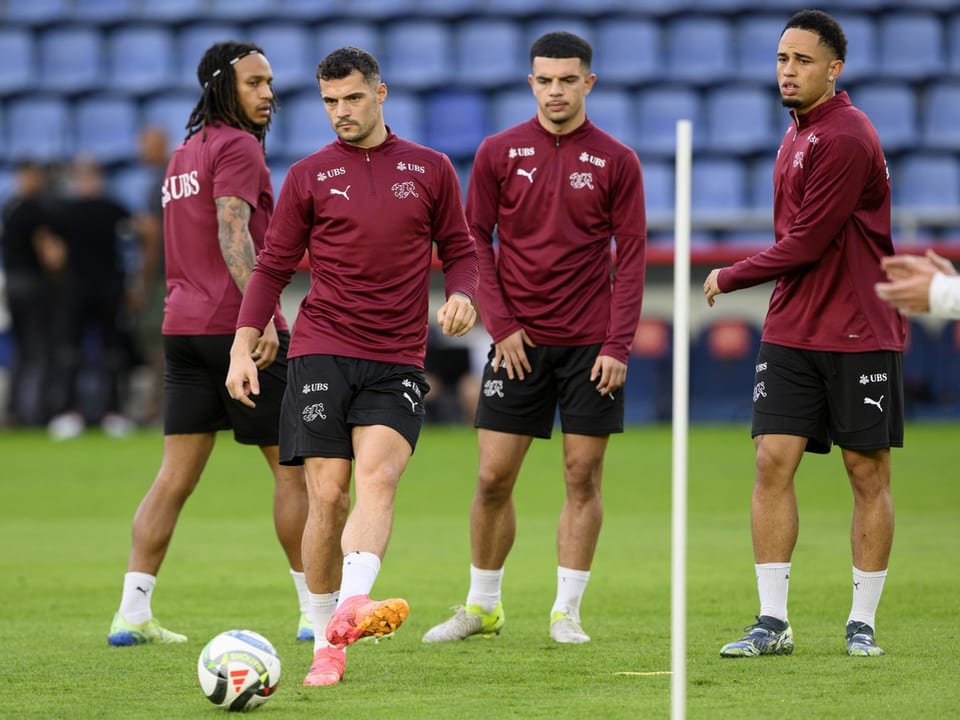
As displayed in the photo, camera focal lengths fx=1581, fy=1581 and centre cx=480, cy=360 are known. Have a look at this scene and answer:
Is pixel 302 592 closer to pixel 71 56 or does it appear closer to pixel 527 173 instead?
pixel 527 173

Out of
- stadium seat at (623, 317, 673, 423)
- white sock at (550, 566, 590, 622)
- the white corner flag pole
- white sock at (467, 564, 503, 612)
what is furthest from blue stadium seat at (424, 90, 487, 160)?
the white corner flag pole

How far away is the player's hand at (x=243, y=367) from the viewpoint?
228 inches

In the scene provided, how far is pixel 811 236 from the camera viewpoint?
6031 mm

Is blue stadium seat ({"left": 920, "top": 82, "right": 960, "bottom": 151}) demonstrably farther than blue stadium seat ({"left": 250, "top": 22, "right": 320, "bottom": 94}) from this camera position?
No

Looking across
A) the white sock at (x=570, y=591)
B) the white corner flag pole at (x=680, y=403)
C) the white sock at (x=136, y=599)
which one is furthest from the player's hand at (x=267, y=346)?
the white corner flag pole at (x=680, y=403)

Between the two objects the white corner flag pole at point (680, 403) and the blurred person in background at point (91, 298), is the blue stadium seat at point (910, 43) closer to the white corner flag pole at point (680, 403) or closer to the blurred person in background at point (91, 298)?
the blurred person in background at point (91, 298)

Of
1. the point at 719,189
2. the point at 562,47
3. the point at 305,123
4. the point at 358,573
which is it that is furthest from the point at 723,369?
the point at 358,573

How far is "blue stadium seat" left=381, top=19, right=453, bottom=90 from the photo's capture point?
20500mm

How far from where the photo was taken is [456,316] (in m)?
5.70

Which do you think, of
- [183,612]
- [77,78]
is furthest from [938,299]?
[77,78]

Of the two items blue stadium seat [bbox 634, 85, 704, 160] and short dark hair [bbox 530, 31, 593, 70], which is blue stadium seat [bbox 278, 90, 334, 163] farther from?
short dark hair [bbox 530, 31, 593, 70]

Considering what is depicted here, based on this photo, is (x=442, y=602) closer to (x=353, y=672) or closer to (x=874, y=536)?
(x=353, y=672)

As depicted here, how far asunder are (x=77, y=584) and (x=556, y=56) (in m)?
3.74

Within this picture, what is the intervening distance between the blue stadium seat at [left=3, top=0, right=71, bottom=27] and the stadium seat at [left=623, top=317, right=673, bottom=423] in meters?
9.75
